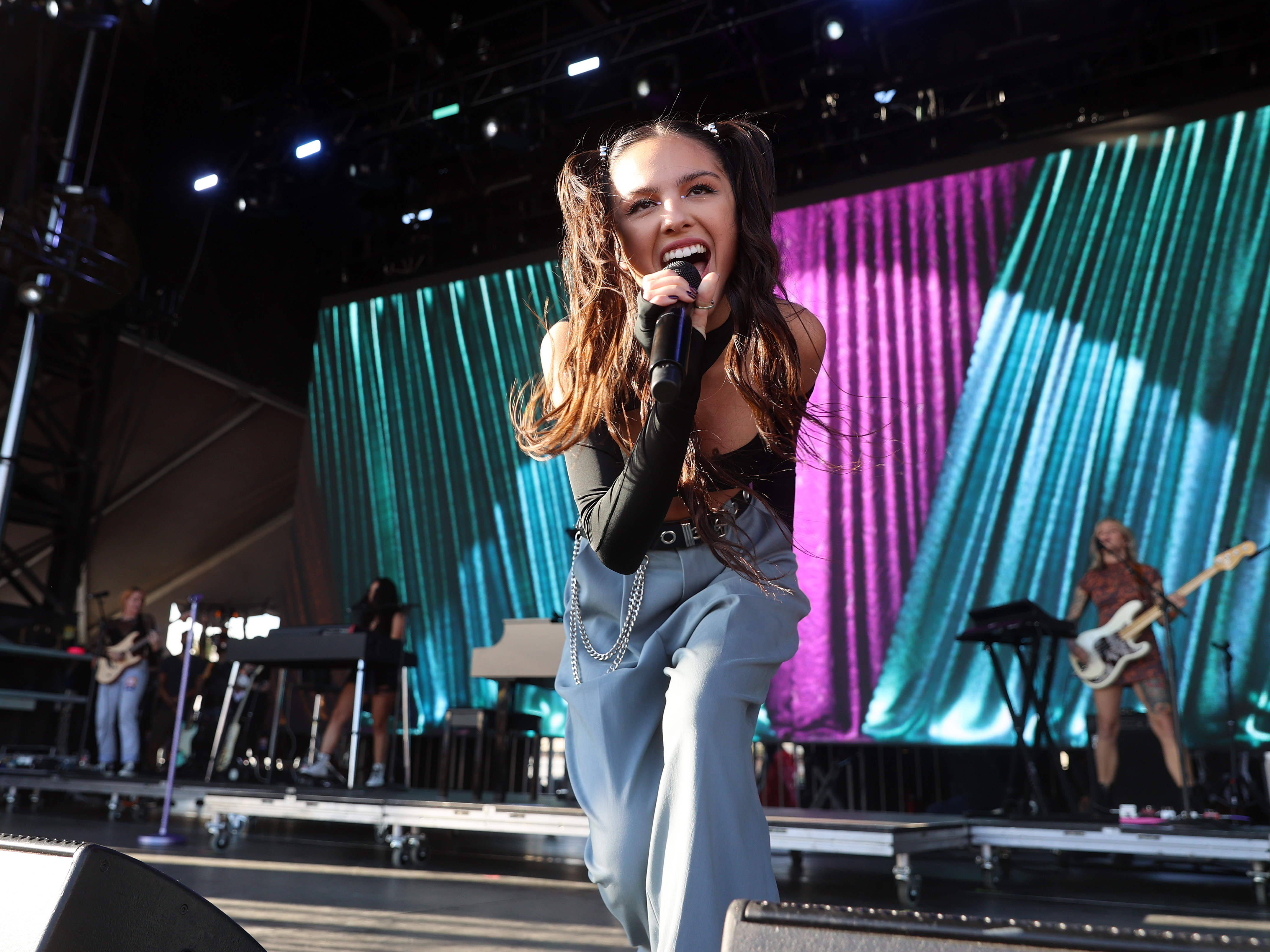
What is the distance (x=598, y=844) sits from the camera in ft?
3.32

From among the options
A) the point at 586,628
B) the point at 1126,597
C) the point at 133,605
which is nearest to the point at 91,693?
the point at 133,605

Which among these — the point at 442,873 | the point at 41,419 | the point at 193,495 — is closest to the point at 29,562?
the point at 193,495

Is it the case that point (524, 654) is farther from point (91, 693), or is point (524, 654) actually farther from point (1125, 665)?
point (91, 693)

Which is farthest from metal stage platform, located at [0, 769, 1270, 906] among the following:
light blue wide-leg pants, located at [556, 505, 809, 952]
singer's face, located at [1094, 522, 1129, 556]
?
light blue wide-leg pants, located at [556, 505, 809, 952]

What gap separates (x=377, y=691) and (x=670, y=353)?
5419 mm

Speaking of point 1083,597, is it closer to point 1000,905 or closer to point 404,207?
point 1000,905

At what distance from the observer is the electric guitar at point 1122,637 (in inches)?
197

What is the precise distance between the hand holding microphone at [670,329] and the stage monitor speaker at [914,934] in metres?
0.40

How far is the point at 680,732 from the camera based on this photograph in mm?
921

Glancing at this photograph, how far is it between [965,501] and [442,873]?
14.7ft

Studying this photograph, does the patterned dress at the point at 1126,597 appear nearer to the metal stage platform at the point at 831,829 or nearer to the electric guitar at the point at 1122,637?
the electric guitar at the point at 1122,637

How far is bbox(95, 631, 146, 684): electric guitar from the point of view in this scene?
6.50 metres

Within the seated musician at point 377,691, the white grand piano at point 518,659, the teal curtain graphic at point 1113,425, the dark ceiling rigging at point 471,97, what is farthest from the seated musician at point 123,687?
the teal curtain graphic at point 1113,425

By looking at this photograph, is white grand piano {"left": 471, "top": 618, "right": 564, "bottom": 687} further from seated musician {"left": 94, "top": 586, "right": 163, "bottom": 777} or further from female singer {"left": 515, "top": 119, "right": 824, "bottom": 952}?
female singer {"left": 515, "top": 119, "right": 824, "bottom": 952}
